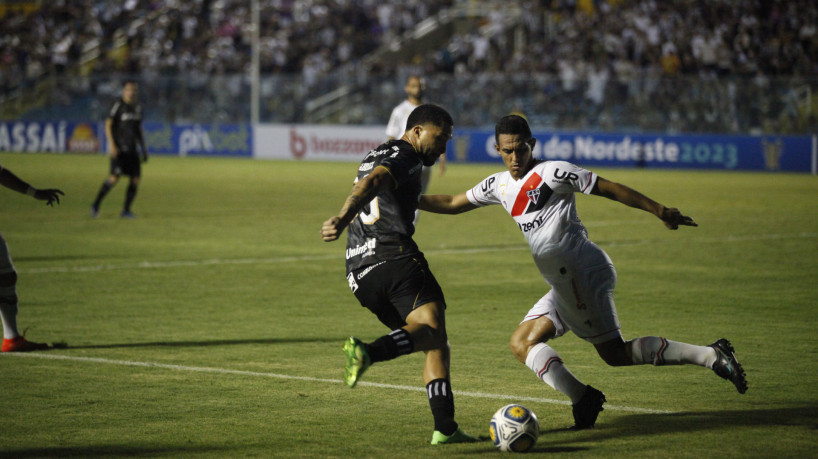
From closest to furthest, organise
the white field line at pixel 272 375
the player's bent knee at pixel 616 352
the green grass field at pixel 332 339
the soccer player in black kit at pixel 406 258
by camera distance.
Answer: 1. the soccer player in black kit at pixel 406 258
2. the green grass field at pixel 332 339
3. the player's bent knee at pixel 616 352
4. the white field line at pixel 272 375

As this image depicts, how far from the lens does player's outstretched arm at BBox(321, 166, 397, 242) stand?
5395 mm

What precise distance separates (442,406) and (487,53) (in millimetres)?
34755

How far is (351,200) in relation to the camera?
553 centimetres

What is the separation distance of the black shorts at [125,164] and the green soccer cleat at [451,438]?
1456 centimetres

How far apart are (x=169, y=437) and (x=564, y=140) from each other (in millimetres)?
29489

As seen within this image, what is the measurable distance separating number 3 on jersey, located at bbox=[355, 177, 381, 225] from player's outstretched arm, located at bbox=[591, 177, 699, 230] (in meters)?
1.16

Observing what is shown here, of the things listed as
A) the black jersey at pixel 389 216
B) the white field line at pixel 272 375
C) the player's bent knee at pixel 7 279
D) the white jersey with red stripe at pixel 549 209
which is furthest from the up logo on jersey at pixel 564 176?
the player's bent knee at pixel 7 279

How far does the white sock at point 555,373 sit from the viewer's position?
6.20 m

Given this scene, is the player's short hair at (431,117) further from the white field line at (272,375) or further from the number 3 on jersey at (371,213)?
the white field line at (272,375)

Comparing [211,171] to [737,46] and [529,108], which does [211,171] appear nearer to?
[529,108]

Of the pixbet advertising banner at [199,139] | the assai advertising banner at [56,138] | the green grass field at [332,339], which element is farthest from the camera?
the assai advertising banner at [56,138]

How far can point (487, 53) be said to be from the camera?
3975cm

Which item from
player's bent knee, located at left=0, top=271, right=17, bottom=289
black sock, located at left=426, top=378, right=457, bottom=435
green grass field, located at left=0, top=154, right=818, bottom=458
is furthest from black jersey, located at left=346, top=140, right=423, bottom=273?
player's bent knee, located at left=0, top=271, right=17, bottom=289

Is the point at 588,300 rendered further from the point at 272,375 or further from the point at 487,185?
the point at 272,375
